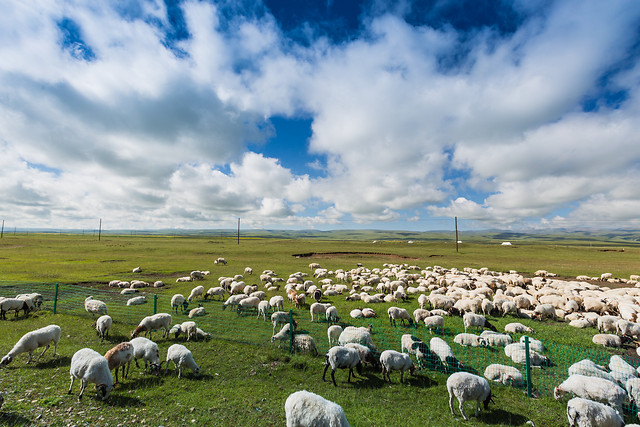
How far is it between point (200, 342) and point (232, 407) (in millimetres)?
5927

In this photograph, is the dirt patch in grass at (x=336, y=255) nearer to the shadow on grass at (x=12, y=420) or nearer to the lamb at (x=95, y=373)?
the lamb at (x=95, y=373)

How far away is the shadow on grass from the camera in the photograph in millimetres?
6699

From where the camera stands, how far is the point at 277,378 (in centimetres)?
969

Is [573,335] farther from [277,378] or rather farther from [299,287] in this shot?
[299,287]

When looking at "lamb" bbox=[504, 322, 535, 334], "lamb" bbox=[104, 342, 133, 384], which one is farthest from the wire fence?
"lamb" bbox=[104, 342, 133, 384]

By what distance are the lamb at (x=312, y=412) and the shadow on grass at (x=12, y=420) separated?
697 centimetres

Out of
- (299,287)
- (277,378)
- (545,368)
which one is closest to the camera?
(277,378)

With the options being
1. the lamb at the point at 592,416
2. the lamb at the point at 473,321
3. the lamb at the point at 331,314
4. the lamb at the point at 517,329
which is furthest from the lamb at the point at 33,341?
the lamb at the point at 517,329

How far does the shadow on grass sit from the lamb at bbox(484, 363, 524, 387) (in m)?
14.3

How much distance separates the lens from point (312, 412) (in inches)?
237

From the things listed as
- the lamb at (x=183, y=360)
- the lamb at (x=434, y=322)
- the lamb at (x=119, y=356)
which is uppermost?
the lamb at (x=119, y=356)

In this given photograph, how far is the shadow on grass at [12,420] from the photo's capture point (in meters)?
6.70

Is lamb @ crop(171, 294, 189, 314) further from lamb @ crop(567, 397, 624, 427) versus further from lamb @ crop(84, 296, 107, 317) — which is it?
lamb @ crop(567, 397, 624, 427)

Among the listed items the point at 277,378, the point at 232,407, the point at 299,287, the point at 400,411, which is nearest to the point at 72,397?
the point at 232,407
